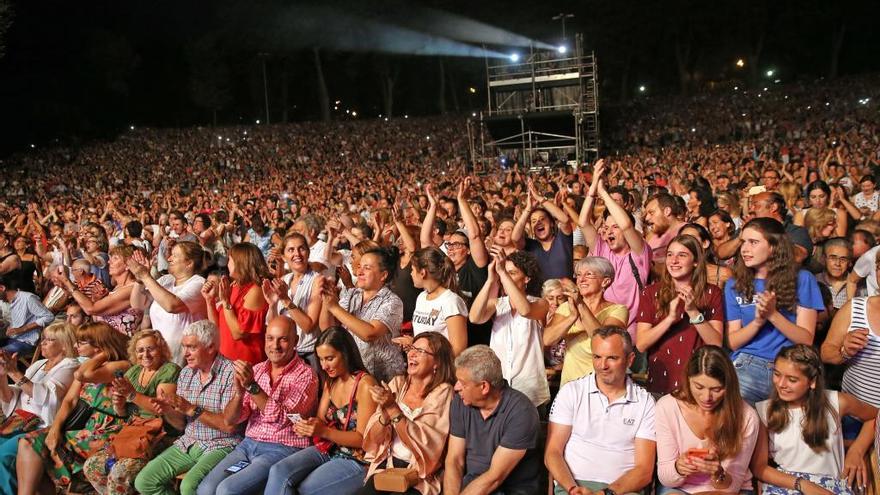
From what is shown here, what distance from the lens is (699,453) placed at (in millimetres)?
3236

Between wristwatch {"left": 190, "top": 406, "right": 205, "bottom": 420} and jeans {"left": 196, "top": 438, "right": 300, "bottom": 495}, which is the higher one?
wristwatch {"left": 190, "top": 406, "right": 205, "bottom": 420}

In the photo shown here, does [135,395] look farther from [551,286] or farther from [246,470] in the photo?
[551,286]

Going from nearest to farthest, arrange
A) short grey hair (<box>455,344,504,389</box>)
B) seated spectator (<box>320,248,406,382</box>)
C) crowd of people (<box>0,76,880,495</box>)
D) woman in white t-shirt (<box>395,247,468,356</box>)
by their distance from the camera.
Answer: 1. crowd of people (<box>0,76,880,495</box>)
2. short grey hair (<box>455,344,504,389</box>)
3. woman in white t-shirt (<box>395,247,468,356</box>)
4. seated spectator (<box>320,248,406,382</box>)

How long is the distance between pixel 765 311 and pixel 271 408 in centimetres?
275

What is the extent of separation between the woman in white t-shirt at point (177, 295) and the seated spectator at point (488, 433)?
242 cm

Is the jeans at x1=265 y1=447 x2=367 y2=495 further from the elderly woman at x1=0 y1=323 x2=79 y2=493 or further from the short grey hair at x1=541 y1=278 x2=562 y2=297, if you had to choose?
the elderly woman at x1=0 y1=323 x2=79 y2=493

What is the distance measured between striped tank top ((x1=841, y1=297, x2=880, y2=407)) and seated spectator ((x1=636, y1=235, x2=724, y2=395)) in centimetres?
63

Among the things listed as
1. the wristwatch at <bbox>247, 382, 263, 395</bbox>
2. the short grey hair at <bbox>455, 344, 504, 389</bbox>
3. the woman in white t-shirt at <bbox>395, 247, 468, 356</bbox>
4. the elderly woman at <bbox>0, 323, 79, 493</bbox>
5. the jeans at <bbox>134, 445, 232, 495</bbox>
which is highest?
the woman in white t-shirt at <bbox>395, 247, 468, 356</bbox>

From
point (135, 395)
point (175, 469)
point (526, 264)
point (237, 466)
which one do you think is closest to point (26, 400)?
point (135, 395)

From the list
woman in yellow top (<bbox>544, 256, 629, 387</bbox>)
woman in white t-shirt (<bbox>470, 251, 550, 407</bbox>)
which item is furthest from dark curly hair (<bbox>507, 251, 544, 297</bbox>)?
woman in yellow top (<bbox>544, 256, 629, 387</bbox>)

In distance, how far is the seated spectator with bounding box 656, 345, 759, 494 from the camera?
128 inches

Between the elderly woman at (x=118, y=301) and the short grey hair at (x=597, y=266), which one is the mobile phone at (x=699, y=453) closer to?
the short grey hair at (x=597, y=266)

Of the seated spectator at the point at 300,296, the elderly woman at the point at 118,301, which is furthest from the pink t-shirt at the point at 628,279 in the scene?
the elderly woman at the point at 118,301

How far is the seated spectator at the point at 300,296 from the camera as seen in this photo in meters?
4.63
